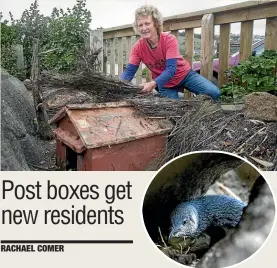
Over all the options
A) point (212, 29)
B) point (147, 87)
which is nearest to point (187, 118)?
point (147, 87)

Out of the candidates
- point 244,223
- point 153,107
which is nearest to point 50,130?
point 153,107

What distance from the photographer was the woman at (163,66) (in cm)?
162

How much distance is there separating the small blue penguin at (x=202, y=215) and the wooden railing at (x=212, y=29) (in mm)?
717

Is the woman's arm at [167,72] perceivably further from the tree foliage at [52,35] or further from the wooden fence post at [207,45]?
the tree foliage at [52,35]

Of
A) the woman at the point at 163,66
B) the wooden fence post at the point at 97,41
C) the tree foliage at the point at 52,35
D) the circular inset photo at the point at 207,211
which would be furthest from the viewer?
the woman at the point at 163,66

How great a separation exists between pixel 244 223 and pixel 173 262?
19 cm

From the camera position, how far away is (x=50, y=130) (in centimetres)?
133

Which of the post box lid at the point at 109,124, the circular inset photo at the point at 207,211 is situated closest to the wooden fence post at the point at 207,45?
the post box lid at the point at 109,124

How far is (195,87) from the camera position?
1.77m

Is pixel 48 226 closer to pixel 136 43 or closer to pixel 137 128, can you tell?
pixel 137 128

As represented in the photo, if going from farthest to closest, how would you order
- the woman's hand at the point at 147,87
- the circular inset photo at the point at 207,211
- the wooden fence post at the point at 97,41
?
the woman's hand at the point at 147,87, the wooden fence post at the point at 97,41, the circular inset photo at the point at 207,211

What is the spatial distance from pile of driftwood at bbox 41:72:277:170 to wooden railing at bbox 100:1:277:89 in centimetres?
15

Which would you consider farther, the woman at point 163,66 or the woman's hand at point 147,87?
the woman at point 163,66

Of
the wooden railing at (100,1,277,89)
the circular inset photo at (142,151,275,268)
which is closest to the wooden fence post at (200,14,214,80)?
the wooden railing at (100,1,277,89)
